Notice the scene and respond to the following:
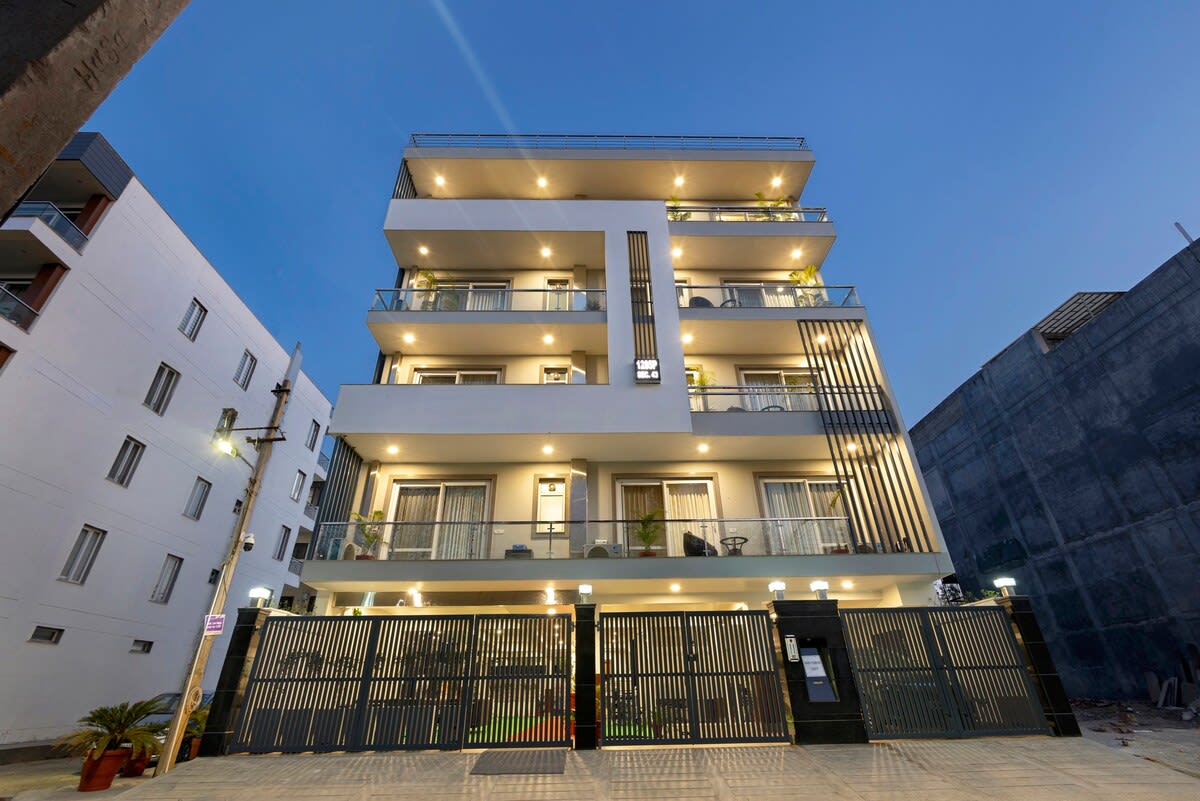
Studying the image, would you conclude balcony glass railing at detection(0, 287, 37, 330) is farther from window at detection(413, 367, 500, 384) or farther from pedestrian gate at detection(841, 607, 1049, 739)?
pedestrian gate at detection(841, 607, 1049, 739)

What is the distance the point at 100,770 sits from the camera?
724cm

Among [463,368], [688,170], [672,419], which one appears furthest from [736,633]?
[688,170]

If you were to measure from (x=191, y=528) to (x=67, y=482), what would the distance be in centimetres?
490

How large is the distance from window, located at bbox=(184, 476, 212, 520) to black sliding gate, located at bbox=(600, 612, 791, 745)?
1653cm

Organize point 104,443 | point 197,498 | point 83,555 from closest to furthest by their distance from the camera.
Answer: point 83,555 < point 104,443 < point 197,498

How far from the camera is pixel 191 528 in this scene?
1709 cm

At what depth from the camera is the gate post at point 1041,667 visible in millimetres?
7211

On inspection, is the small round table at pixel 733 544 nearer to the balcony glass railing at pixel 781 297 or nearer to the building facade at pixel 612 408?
the building facade at pixel 612 408

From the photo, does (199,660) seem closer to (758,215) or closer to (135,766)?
(135,766)

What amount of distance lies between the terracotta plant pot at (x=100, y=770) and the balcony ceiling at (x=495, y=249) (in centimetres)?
1266

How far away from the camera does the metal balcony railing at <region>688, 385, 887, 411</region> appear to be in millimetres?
13172

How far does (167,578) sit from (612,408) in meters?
15.2

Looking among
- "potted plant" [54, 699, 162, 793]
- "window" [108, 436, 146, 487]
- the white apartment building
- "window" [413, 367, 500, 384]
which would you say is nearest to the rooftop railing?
"window" [413, 367, 500, 384]

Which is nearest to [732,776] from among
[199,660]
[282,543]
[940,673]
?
[940,673]
